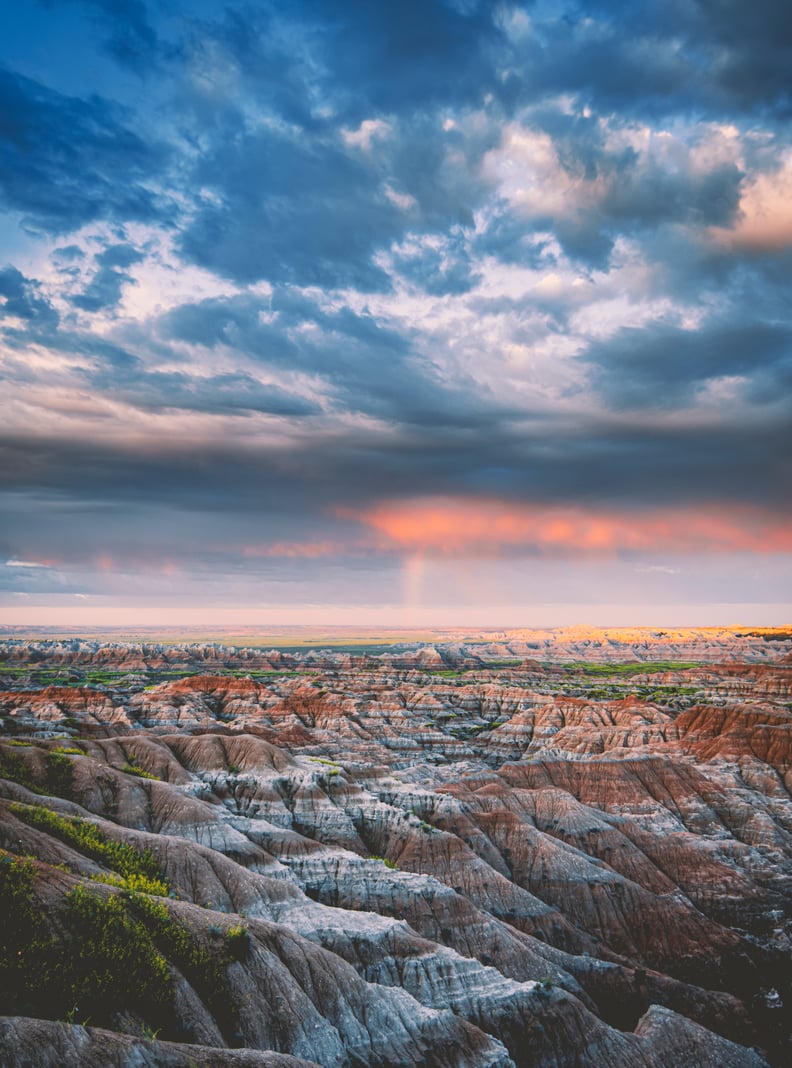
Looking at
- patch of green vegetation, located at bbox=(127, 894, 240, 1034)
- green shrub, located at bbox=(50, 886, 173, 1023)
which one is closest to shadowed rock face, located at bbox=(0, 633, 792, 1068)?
patch of green vegetation, located at bbox=(127, 894, 240, 1034)

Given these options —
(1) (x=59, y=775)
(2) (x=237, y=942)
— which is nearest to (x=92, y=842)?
(2) (x=237, y=942)

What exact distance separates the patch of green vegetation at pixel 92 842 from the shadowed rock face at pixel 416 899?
0.33 metres

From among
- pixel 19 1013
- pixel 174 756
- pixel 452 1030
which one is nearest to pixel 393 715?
pixel 174 756

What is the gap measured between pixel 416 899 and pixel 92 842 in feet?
91.1

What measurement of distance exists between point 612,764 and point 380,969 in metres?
71.8

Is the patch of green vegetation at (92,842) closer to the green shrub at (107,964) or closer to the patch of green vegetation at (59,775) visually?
the green shrub at (107,964)

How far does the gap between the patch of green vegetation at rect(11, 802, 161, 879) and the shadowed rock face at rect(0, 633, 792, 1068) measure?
328 mm

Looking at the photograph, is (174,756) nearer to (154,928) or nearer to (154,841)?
(154,841)

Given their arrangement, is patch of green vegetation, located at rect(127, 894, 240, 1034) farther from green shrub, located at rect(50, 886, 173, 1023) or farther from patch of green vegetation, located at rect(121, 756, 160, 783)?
patch of green vegetation, located at rect(121, 756, 160, 783)

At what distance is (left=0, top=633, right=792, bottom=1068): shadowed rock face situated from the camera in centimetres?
3309

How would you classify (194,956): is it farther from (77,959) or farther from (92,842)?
(92,842)

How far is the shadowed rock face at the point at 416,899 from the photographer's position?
33094 millimetres

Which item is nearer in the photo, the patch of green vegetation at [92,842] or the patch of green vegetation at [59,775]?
the patch of green vegetation at [92,842]

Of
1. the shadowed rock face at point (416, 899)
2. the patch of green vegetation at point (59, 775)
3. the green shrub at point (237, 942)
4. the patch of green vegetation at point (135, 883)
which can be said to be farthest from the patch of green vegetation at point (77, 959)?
the patch of green vegetation at point (59, 775)
